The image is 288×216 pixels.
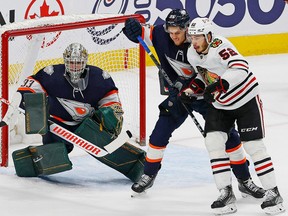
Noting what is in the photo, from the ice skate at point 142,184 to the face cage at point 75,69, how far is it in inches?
25.2

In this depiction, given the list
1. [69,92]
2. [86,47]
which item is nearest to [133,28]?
[69,92]

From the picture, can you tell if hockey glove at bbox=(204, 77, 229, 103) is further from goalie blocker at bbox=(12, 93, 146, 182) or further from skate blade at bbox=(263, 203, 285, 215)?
goalie blocker at bbox=(12, 93, 146, 182)

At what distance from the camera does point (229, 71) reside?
546 cm

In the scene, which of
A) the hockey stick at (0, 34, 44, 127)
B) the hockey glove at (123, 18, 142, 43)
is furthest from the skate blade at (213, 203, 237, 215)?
the hockey stick at (0, 34, 44, 127)

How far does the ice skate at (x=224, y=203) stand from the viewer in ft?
18.1

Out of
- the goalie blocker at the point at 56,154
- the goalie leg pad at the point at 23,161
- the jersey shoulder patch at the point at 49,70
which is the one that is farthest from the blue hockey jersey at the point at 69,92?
the goalie leg pad at the point at 23,161

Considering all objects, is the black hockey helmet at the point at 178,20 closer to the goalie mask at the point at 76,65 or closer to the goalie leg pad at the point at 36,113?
the goalie mask at the point at 76,65

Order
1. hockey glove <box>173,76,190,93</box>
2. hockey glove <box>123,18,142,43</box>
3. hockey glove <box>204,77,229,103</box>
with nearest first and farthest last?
1. hockey glove <box>204,77,229,103</box>
2. hockey glove <box>173,76,190,93</box>
3. hockey glove <box>123,18,142,43</box>

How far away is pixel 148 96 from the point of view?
8.48m

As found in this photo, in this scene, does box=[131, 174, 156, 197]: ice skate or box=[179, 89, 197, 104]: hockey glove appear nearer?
box=[179, 89, 197, 104]: hockey glove

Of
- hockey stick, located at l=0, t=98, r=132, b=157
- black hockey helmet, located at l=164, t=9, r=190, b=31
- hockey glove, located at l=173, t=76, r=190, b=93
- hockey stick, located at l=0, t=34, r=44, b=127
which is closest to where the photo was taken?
black hockey helmet, located at l=164, t=9, r=190, b=31

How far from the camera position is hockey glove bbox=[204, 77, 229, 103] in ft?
17.8

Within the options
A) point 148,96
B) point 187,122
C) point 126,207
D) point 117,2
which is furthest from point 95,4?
point 126,207

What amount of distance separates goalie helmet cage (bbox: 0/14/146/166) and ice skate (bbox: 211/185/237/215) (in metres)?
1.44
